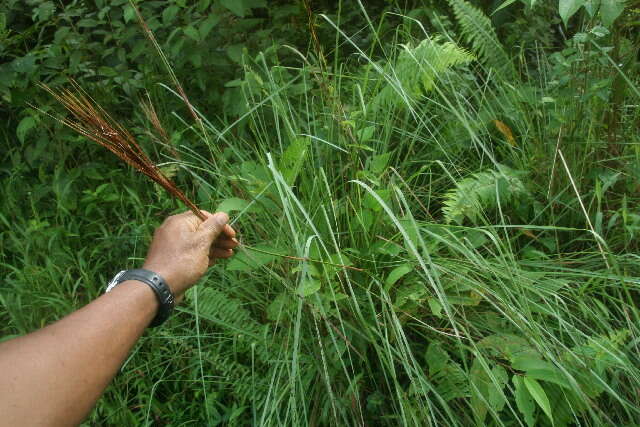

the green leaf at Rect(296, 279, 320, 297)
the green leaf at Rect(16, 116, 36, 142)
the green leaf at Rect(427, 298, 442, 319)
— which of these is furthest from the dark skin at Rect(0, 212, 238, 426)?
the green leaf at Rect(16, 116, 36, 142)

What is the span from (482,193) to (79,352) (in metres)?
1.30

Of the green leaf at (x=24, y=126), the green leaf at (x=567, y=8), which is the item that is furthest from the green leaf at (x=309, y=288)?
the green leaf at (x=24, y=126)

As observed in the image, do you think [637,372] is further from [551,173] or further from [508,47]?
[508,47]

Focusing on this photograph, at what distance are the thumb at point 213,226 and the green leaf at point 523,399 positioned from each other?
0.78 m

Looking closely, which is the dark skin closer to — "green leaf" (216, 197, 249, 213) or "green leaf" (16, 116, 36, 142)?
"green leaf" (216, 197, 249, 213)

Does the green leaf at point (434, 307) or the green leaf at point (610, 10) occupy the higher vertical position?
the green leaf at point (610, 10)

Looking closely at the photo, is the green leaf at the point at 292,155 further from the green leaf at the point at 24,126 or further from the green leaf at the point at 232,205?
the green leaf at the point at 24,126

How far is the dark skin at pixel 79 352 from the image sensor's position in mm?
1135

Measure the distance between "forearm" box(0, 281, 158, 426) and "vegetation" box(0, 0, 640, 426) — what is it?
A: 423mm

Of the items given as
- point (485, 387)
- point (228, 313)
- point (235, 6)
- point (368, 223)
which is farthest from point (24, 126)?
point (485, 387)

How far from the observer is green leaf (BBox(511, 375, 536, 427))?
61.8 inches

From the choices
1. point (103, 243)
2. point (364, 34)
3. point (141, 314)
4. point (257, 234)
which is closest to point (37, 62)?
point (103, 243)

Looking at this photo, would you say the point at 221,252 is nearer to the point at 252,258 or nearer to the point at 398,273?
the point at 252,258

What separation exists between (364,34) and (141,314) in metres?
2.43
